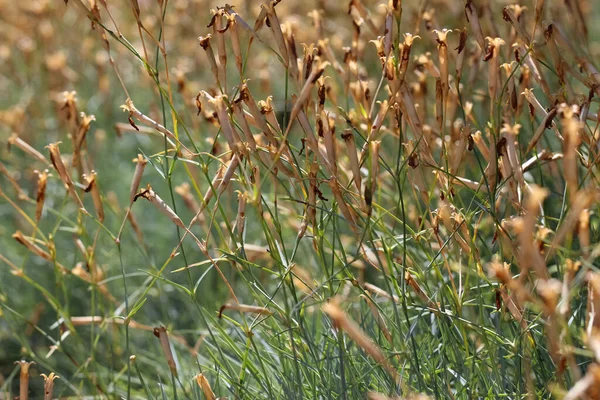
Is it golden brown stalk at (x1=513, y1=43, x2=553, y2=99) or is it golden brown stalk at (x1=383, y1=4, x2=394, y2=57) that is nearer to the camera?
golden brown stalk at (x1=383, y1=4, x2=394, y2=57)

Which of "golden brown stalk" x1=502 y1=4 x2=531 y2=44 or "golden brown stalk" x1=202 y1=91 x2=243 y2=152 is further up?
"golden brown stalk" x1=502 y1=4 x2=531 y2=44

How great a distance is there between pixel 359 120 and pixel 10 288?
1055 mm

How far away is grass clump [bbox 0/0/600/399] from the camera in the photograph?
3.19 ft

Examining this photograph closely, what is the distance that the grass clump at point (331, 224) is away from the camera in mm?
973

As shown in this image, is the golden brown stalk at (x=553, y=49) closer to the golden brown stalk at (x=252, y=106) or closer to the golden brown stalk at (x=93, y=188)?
the golden brown stalk at (x=252, y=106)

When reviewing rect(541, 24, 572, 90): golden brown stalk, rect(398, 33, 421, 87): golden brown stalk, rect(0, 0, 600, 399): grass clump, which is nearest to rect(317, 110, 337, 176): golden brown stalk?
rect(0, 0, 600, 399): grass clump

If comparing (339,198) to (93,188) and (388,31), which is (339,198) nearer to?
(388,31)

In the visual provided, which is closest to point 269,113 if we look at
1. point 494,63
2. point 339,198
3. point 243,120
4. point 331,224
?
point 243,120

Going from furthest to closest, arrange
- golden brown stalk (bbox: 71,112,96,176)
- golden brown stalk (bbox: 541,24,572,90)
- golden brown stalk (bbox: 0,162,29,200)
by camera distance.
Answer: golden brown stalk (bbox: 0,162,29,200)
golden brown stalk (bbox: 71,112,96,176)
golden brown stalk (bbox: 541,24,572,90)

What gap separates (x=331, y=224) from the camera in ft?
5.65

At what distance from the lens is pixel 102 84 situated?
8.18 ft

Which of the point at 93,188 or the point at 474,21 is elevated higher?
the point at 474,21

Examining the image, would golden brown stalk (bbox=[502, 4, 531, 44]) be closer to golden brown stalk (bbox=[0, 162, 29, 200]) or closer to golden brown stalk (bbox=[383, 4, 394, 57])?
golden brown stalk (bbox=[383, 4, 394, 57])

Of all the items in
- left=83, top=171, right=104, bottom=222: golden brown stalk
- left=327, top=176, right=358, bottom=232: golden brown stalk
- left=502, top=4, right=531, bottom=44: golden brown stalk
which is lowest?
left=327, top=176, right=358, bottom=232: golden brown stalk
